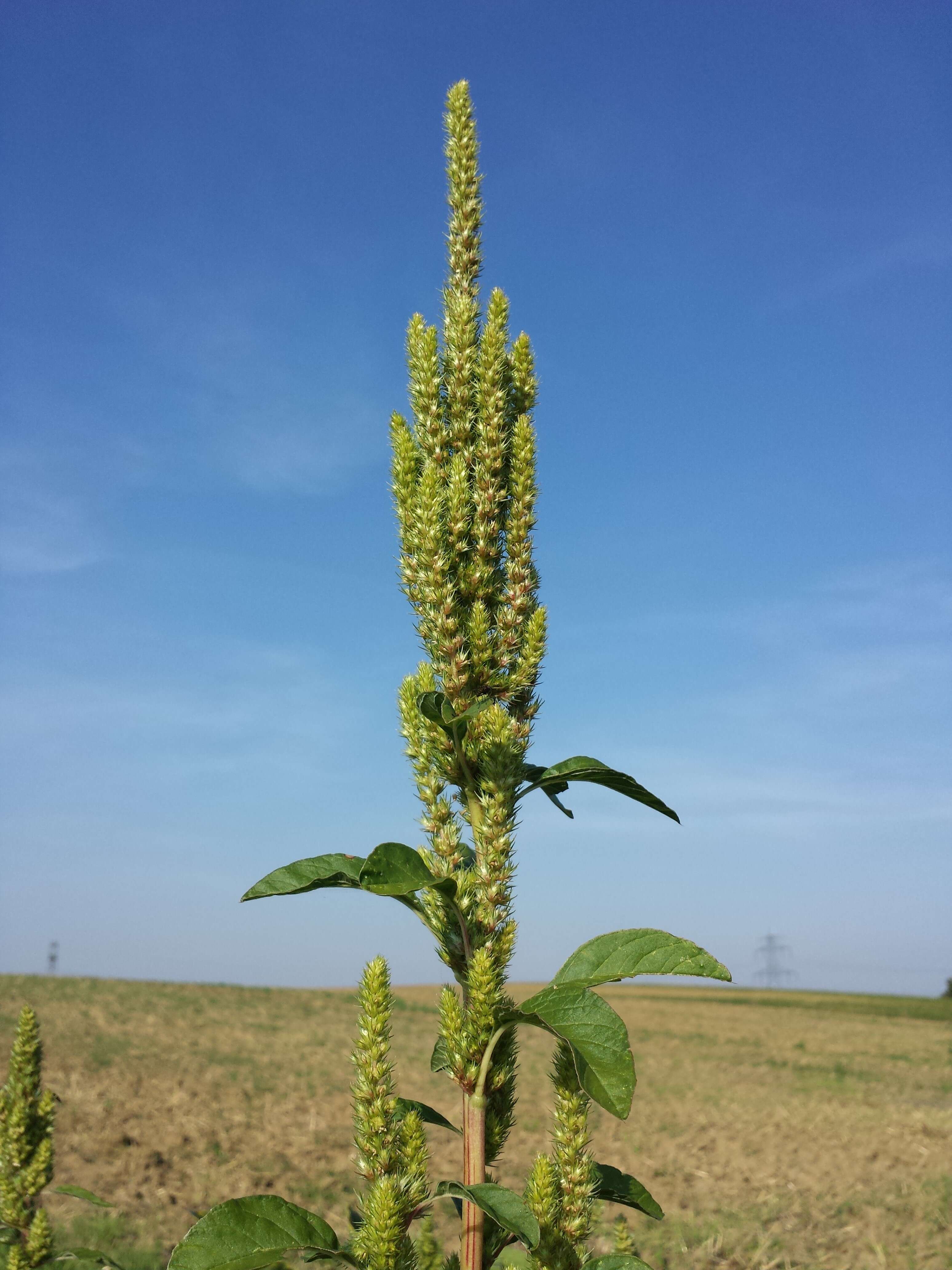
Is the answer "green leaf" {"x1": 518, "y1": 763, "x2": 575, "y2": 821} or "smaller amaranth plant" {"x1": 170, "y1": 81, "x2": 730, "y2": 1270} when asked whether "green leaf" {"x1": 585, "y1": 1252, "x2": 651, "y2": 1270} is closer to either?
"smaller amaranth plant" {"x1": 170, "y1": 81, "x2": 730, "y2": 1270}

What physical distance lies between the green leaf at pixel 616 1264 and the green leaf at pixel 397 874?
0.85m

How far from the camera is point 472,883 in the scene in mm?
2047

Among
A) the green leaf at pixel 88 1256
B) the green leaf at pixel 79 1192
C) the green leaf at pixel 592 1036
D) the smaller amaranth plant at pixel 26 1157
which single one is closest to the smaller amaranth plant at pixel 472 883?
the green leaf at pixel 592 1036

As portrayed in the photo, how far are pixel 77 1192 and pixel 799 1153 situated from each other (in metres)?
14.2

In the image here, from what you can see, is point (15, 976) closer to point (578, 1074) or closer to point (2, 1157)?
point (2, 1157)

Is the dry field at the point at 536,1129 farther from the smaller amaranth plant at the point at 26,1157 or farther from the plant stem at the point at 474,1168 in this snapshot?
the plant stem at the point at 474,1168

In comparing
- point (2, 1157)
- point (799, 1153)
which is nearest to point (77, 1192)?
point (2, 1157)

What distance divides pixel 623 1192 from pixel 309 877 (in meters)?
1.04

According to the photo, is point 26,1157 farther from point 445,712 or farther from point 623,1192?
point 445,712

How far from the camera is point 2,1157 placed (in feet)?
12.7

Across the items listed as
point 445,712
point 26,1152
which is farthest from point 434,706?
point 26,1152

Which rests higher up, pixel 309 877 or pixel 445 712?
pixel 445 712

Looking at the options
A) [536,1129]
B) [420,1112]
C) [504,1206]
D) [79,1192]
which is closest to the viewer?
[504,1206]

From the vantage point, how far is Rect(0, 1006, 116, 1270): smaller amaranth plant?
3.61 m
